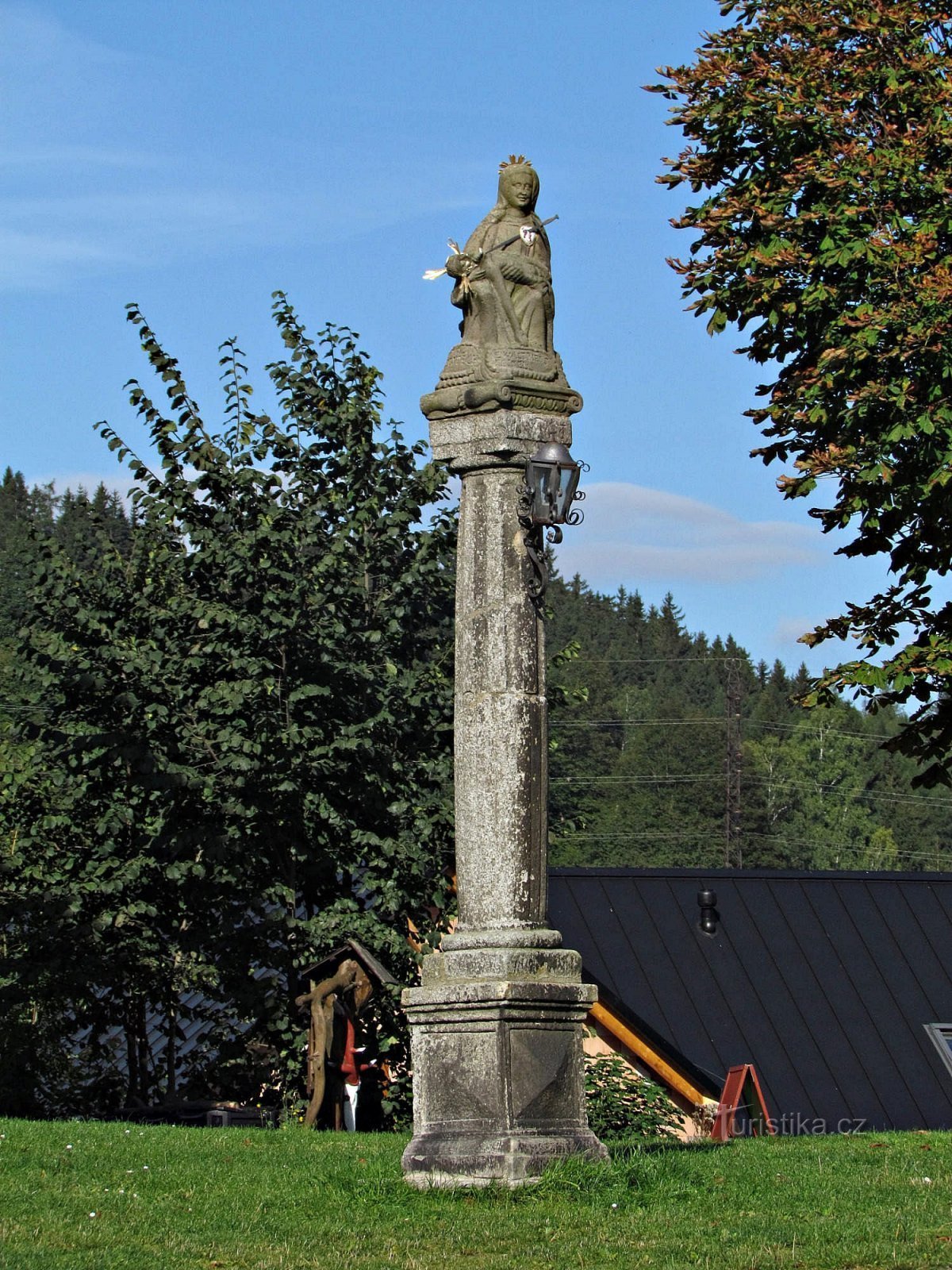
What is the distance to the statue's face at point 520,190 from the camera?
10.5m

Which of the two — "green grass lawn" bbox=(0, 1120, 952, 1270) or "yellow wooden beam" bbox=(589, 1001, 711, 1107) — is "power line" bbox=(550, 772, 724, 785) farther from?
"green grass lawn" bbox=(0, 1120, 952, 1270)

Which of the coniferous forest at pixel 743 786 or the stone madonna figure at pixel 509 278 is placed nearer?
the stone madonna figure at pixel 509 278

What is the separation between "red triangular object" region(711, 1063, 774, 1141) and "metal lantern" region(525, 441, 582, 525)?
27.9ft

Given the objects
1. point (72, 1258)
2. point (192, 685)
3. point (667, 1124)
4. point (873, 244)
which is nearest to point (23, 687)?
point (192, 685)

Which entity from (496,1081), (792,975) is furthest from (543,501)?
(792,975)

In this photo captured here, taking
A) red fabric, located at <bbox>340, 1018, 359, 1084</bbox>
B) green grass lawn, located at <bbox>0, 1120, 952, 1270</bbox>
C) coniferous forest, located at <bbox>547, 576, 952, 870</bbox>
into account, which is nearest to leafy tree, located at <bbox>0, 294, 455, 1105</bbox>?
red fabric, located at <bbox>340, 1018, 359, 1084</bbox>

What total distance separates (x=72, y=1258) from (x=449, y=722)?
34.5 feet

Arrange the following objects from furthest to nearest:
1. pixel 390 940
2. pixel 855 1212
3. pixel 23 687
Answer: pixel 23 687 < pixel 390 940 < pixel 855 1212

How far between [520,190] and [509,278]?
592 mm

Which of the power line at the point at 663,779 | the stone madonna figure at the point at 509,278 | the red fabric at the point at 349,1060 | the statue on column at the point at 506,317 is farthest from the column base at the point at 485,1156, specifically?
the power line at the point at 663,779

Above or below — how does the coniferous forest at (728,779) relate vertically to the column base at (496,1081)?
above

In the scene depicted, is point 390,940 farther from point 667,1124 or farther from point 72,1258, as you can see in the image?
point 72,1258

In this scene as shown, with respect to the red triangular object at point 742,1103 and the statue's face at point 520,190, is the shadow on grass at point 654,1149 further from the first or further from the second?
the statue's face at point 520,190

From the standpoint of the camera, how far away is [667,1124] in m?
15.4
